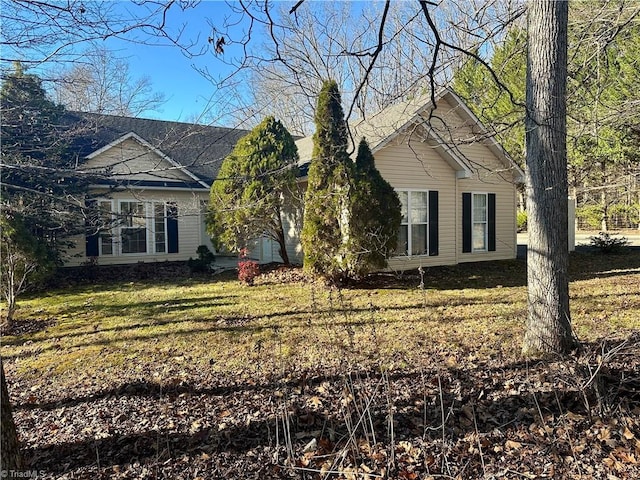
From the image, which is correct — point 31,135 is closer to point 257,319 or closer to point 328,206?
point 257,319

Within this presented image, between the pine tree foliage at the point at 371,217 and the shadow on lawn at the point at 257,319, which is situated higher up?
the pine tree foliage at the point at 371,217

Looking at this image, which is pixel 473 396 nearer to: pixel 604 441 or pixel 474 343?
pixel 604 441

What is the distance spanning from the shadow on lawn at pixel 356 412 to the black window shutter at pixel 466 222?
8761 mm

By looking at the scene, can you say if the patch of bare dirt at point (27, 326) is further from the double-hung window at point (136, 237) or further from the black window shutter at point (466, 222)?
the black window shutter at point (466, 222)

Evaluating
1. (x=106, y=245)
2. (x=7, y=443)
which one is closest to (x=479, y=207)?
(x=106, y=245)

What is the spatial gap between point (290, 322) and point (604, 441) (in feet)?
13.9

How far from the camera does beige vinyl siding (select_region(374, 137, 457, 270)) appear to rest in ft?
36.1

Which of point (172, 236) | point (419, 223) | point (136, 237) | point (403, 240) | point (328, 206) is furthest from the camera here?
point (172, 236)

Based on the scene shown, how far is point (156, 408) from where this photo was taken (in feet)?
11.5

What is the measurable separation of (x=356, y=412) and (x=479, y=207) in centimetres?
1091

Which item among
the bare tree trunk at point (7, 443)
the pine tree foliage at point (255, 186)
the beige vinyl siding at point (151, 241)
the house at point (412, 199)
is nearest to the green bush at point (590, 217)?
the house at point (412, 199)

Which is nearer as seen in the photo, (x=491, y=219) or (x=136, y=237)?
Answer: (x=491, y=219)

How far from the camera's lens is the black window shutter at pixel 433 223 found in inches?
456

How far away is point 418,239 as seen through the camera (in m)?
11.5
